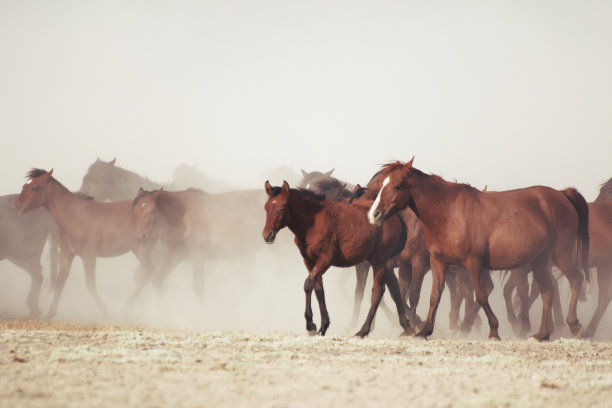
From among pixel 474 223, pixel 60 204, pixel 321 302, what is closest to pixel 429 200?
pixel 474 223

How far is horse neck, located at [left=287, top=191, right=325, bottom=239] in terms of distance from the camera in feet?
30.4

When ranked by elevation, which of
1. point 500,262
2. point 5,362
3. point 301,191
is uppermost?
point 301,191

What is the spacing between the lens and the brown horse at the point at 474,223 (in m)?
9.70

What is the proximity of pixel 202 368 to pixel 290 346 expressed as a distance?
1.91 meters

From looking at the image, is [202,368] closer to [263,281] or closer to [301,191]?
[301,191]

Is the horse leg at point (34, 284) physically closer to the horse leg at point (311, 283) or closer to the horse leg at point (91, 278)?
Answer: the horse leg at point (91, 278)

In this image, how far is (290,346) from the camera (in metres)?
8.03

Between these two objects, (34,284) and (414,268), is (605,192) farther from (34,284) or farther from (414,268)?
(34,284)

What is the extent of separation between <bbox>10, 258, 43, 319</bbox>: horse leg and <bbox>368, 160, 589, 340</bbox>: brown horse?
30.0 feet

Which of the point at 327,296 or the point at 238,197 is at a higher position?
the point at 238,197

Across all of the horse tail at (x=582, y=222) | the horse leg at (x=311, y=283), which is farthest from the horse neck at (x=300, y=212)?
the horse tail at (x=582, y=222)

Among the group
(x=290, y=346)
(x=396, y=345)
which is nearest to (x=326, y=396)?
(x=290, y=346)

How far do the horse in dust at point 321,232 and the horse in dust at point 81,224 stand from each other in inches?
276

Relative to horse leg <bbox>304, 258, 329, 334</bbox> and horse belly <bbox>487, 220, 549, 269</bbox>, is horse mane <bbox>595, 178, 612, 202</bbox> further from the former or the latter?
horse leg <bbox>304, 258, 329, 334</bbox>
